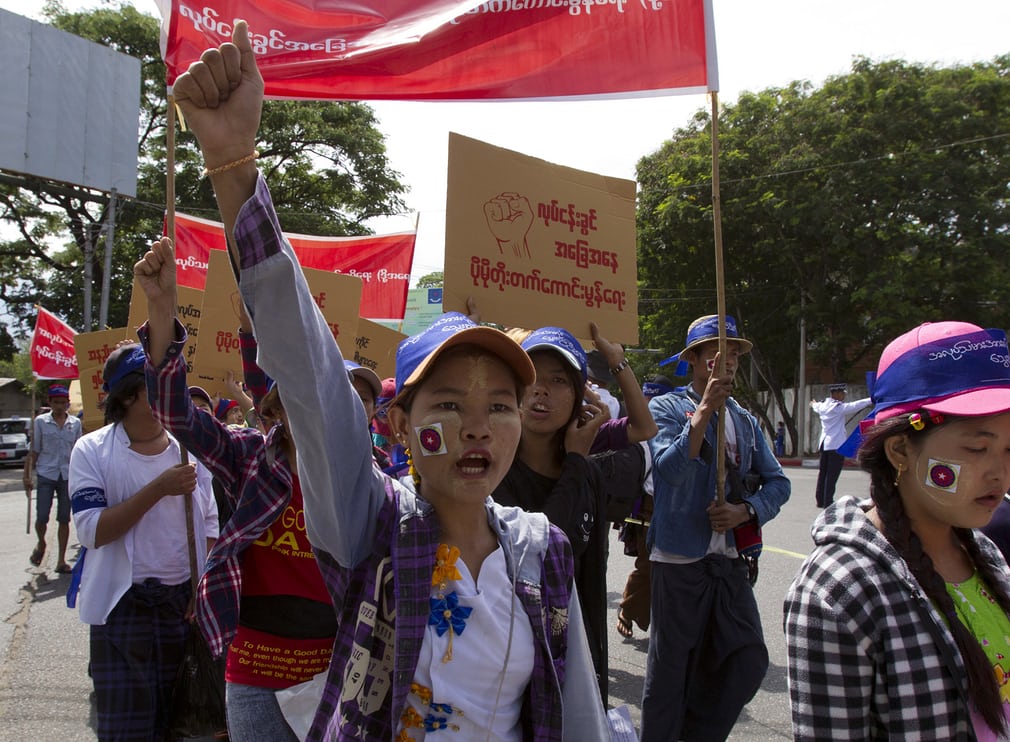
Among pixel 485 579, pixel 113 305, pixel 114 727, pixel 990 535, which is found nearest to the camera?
pixel 485 579

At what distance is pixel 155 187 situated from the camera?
27.7 meters

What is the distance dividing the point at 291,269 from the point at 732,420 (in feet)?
10.8

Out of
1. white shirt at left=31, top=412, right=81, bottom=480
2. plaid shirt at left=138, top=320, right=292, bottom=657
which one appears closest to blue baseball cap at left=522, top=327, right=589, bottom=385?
plaid shirt at left=138, top=320, right=292, bottom=657

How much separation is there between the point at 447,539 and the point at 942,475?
1.06 m

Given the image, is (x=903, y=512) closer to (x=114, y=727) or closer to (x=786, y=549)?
(x=114, y=727)

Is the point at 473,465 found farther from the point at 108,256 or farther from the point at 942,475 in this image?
the point at 108,256

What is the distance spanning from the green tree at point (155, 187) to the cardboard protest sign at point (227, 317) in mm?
23018

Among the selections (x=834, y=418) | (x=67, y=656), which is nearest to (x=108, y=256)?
(x=834, y=418)

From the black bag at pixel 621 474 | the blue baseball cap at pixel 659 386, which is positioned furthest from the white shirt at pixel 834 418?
the black bag at pixel 621 474

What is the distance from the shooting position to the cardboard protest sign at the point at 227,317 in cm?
493

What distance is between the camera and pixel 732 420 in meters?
4.25

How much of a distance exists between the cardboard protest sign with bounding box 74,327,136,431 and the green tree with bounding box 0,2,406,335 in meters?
21.9

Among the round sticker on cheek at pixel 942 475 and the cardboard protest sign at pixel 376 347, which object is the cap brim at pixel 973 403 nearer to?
the round sticker on cheek at pixel 942 475

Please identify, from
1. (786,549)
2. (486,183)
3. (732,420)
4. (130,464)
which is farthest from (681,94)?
(786,549)
